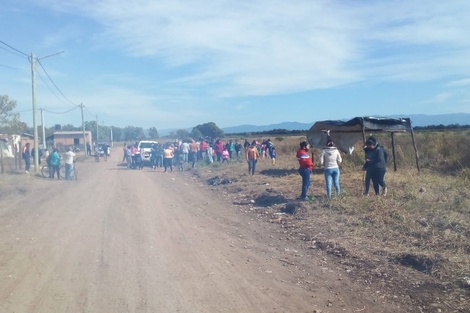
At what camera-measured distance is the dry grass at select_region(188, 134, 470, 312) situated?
6.69 meters

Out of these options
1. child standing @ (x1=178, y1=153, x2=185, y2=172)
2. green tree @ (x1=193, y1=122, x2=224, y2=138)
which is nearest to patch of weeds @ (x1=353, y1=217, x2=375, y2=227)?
child standing @ (x1=178, y1=153, x2=185, y2=172)

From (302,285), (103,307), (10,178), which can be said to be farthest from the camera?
(10,178)

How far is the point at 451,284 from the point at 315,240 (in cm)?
327

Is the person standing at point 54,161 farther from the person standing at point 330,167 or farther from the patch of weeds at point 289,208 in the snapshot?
the person standing at point 330,167

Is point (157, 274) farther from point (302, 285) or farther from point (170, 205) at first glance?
point (170, 205)

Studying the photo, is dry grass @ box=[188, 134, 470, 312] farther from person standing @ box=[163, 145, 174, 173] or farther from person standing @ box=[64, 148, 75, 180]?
person standing @ box=[163, 145, 174, 173]

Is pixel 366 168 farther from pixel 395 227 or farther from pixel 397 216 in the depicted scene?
pixel 395 227

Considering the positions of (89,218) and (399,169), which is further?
(399,169)

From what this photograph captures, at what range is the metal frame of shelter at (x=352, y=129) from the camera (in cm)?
1883

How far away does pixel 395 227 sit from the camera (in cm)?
947

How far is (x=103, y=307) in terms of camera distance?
5.74 metres

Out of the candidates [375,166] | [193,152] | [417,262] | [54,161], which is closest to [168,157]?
[193,152]

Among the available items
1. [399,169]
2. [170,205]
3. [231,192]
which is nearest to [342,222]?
[170,205]

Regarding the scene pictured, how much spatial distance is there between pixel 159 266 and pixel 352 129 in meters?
15.0
